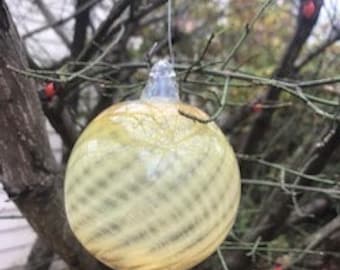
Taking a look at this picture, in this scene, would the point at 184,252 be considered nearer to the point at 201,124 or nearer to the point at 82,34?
the point at 201,124

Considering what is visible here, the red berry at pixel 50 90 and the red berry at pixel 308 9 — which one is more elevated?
the red berry at pixel 50 90

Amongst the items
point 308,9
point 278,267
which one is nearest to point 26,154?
point 278,267

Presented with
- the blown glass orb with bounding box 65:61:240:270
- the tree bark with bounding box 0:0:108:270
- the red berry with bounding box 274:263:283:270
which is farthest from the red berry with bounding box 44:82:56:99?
the red berry with bounding box 274:263:283:270

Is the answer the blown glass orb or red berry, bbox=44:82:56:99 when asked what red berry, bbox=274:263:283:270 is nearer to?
red berry, bbox=44:82:56:99

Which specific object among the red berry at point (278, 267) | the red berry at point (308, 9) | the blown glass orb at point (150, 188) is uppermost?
the blown glass orb at point (150, 188)

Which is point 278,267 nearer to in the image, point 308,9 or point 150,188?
point 308,9

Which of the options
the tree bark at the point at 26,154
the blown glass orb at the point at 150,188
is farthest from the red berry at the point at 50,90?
the blown glass orb at the point at 150,188

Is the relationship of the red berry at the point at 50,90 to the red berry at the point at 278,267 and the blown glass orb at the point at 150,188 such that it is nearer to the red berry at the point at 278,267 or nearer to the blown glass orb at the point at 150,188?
the blown glass orb at the point at 150,188
